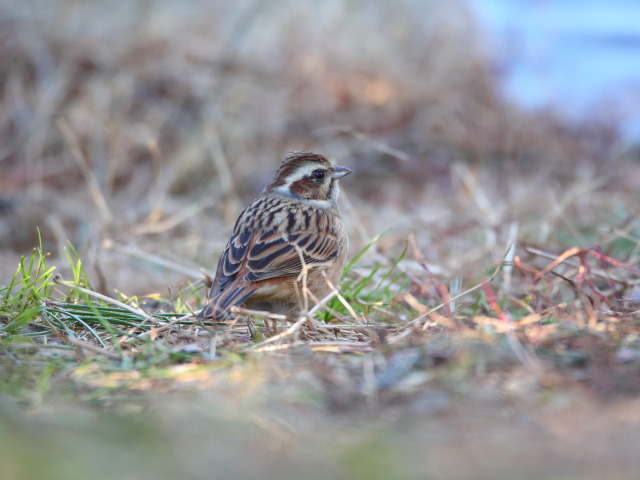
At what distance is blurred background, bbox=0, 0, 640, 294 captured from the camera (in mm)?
8492

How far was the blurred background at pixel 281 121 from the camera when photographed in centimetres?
849

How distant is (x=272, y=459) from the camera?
112 inches

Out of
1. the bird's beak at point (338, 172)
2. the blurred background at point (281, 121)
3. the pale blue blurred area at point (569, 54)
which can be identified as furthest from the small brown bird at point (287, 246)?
the pale blue blurred area at point (569, 54)

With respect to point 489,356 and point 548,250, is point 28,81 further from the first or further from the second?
point 489,356

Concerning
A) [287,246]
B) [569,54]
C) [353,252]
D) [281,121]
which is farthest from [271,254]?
[569,54]

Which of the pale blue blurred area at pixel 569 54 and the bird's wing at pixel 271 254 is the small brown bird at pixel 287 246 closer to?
the bird's wing at pixel 271 254

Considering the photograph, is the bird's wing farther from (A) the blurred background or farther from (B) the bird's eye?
(A) the blurred background

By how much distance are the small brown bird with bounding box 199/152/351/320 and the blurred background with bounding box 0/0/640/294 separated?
4.82 ft

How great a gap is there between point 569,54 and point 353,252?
9.00 meters

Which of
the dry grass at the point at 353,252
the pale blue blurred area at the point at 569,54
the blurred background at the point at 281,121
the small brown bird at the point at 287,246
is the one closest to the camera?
the dry grass at the point at 353,252

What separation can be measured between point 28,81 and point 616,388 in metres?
9.21

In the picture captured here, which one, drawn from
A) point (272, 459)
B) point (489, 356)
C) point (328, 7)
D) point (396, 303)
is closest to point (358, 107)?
point (328, 7)

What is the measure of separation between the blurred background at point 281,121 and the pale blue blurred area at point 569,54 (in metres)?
0.05

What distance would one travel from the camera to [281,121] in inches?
443
